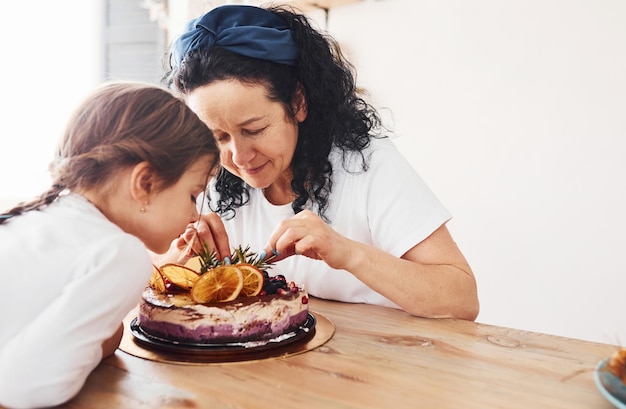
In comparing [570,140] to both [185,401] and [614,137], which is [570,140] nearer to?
[614,137]

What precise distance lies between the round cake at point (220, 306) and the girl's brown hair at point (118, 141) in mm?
216

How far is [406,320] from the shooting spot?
126 centimetres

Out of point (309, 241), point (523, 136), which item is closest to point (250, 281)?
point (309, 241)

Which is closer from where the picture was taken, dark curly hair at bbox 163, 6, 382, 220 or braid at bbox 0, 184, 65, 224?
braid at bbox 0, 184, 65, 224

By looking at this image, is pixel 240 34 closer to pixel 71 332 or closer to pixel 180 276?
pixel 180 276

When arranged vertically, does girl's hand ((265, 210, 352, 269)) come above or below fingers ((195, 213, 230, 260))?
above

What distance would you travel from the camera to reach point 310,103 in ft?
5.34

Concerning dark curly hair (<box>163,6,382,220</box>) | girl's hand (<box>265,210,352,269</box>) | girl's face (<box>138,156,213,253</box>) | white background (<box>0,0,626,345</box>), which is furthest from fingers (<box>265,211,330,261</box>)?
white background (<box>0,0,626,345</box>)

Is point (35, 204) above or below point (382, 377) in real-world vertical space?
above

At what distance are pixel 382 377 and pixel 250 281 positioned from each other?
329mm

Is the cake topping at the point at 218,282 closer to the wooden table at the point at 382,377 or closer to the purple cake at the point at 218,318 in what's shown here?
the purple cake at the point at 218,318

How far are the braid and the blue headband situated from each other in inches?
25.5

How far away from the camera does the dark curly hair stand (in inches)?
58.4

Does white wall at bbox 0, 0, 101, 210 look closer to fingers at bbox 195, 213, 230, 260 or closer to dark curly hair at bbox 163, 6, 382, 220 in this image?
dark curly hair at bbox 163, 6, 382, 220
